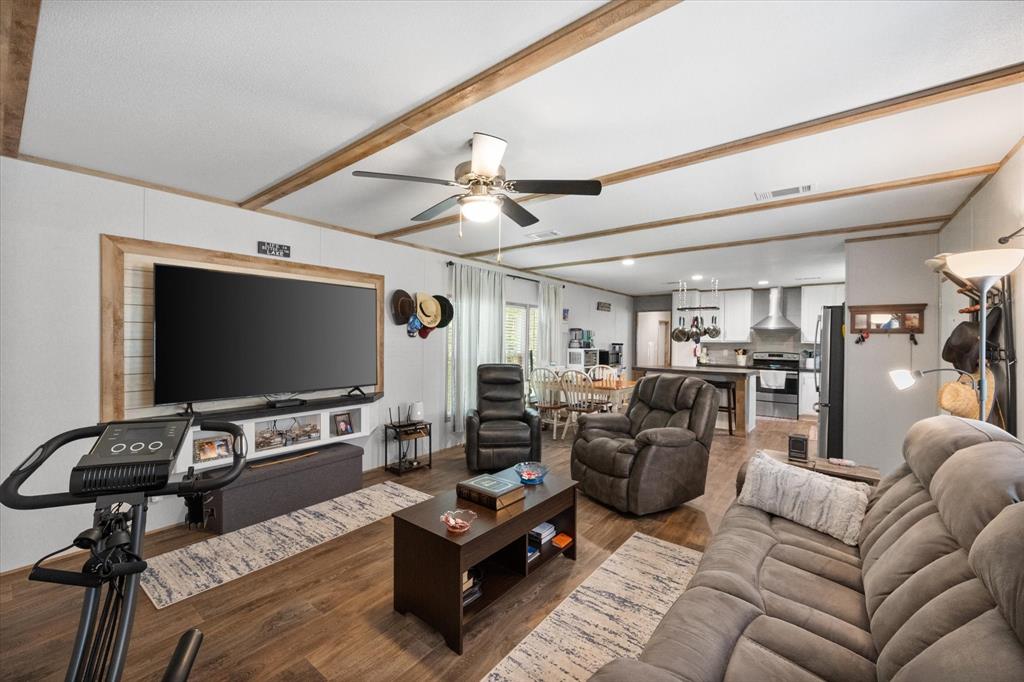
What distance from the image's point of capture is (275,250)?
12.4 ft

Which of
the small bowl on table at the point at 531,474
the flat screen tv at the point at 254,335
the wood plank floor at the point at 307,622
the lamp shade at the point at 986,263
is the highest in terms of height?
the lamp shade at the point at 986,263

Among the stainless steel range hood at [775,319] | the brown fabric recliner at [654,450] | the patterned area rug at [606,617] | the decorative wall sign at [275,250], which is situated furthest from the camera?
the stainless steel range hood at [775,319]

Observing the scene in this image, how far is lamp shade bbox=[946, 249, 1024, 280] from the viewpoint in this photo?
190 centimetres

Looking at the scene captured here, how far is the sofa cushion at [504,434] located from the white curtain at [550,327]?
2.48m

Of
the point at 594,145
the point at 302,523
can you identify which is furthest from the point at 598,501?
the point at 594,145

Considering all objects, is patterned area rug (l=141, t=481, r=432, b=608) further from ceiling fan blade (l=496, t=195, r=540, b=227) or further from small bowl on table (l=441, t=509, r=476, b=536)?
ceiling fan blade (l=496, t=195, r=540, b=227)

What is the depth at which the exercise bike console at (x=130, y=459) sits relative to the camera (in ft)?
3.19

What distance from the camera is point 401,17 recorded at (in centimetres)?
147

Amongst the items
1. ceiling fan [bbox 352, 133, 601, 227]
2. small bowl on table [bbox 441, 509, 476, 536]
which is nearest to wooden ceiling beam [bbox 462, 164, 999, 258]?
ceiling fan [bbox 352, 133, 601, 227]

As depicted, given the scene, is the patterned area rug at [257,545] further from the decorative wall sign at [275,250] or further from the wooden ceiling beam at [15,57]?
the wooden ceiling beam at [15,57]

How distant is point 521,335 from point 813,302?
5588 mm

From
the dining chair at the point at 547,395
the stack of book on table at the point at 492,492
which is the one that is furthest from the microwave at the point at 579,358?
the stack of book on table at the point at 492,492

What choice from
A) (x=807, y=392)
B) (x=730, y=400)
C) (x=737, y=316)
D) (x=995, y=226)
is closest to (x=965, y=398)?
(x=995, y=226)

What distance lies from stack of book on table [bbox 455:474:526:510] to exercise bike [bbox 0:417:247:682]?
148cm
